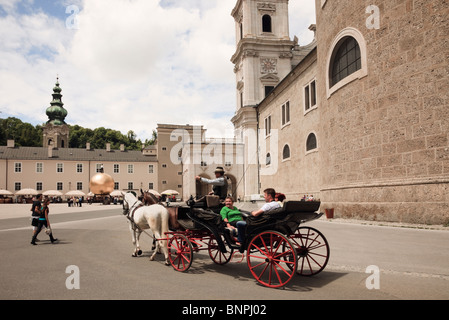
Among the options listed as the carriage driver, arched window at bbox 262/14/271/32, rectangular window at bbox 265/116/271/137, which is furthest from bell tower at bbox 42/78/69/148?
the carriage driver

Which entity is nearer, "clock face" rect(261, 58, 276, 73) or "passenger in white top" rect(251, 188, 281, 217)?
"passenger in white top" rect(251, 188, 281, 217)

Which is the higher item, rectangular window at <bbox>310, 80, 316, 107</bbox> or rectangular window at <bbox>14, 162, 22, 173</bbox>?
rectangular window at <bbox>310, 80, 316, 107</bbox>

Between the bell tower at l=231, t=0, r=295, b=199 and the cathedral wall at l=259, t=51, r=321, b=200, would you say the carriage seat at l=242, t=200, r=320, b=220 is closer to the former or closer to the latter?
the cathedral wall at l=259, t=51, r=321, b=200

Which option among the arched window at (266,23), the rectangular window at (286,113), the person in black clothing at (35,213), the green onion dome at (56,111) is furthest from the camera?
the green onion dome at (56,111)

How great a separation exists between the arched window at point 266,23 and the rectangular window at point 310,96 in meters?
23.4

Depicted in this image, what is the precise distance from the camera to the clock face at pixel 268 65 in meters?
45.8

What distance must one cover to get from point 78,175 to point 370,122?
216 ft

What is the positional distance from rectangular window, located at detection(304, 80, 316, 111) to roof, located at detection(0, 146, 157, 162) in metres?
51.2

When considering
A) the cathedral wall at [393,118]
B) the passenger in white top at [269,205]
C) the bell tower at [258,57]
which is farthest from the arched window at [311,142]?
the passenger in white top at [269,205]

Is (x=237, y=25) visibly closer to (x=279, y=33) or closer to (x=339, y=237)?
(x=279, y=33)

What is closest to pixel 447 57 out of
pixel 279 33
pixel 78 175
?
pixel 279 33

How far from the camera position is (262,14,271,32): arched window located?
4689 cm

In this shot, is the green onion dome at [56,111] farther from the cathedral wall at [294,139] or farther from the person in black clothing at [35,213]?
the person in black clothing at [35,213]

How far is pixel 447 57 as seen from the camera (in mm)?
11422
